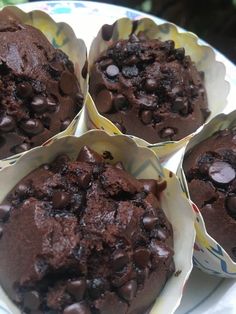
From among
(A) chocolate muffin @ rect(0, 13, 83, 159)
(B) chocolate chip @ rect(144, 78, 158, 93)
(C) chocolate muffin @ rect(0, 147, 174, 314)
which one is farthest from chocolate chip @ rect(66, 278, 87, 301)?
(B) chocolate chip @ rect(144, 78, 158, 93)

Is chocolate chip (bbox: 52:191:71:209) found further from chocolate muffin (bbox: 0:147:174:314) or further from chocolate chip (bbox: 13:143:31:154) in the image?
chocolate chip (bbox: 13:143:31:154)

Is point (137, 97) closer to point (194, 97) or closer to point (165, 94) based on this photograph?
point (165, 94)

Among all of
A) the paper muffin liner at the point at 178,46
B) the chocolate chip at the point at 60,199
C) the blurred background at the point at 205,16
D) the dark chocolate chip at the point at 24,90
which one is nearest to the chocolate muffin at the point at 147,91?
the paper muffin liner at the point at 178,46

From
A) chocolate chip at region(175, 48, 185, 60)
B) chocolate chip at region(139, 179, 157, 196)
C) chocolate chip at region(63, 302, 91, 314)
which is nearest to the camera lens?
chocolate chip at region(63, 302, 91, 314)

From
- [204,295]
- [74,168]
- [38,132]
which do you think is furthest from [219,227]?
[38,132]

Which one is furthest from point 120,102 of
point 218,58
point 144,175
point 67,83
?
point 218,58

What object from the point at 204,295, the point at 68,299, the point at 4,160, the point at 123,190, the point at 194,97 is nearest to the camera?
the point at 68,299

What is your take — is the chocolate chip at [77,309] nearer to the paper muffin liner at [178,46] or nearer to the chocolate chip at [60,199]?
the chocolate chip at [60,199]
